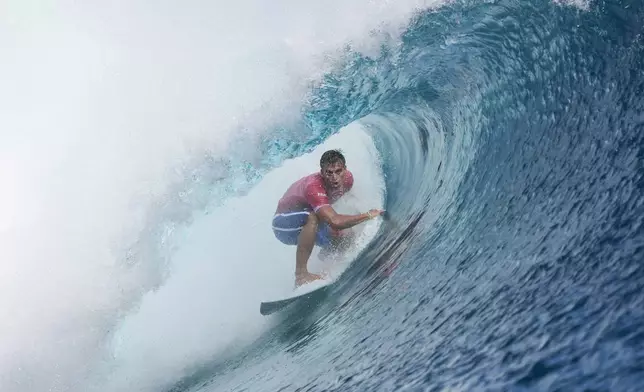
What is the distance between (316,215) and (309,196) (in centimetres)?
18

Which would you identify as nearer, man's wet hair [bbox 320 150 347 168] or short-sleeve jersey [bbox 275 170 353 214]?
man's wet hair [bbox 320 150 347 168]

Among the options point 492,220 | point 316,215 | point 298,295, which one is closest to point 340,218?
point 316,215

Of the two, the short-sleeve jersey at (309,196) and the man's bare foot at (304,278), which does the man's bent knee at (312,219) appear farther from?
the man's bare foot at (304,278)

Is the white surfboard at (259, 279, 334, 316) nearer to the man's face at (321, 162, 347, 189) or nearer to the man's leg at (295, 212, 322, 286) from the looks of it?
the man's leg at (295, 212, 322, 286)

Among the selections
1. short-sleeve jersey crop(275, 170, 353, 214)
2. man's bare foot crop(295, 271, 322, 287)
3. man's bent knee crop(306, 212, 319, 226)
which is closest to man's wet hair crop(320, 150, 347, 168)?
short-sleeve jersey crop(275, 170, 353, 214)

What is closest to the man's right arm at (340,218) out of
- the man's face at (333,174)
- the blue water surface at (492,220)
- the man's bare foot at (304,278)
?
the man's face at (333,174)

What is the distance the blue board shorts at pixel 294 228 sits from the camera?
555cm

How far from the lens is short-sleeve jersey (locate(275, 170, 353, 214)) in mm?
5285

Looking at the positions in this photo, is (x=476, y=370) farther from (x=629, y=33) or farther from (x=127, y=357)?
(x=127, y=357)

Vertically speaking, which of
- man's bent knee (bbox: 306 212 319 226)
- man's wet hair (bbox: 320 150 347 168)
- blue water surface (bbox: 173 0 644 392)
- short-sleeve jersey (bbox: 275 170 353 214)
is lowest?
blue water surface (bbox: 173 0 644 392)

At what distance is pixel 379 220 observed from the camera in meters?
6.17

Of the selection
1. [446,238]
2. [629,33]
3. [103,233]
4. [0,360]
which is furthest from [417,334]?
[0,360]

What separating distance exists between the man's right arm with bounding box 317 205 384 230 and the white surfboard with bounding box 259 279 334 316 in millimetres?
519

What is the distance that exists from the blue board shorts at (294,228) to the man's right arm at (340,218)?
A: 0.25 metres
